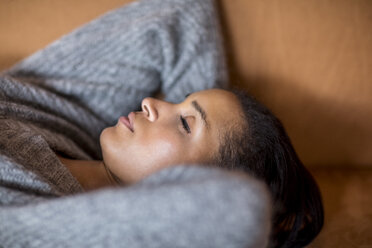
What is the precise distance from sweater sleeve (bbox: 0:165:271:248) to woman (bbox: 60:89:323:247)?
192 mm

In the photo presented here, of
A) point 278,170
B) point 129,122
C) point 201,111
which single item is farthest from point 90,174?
point 278,170

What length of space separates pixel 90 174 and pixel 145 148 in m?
0.17

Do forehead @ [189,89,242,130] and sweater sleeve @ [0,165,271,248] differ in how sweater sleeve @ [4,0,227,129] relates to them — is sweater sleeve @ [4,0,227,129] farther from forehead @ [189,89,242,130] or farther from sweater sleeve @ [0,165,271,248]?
sweater sleeve @ [0,165,271,248]

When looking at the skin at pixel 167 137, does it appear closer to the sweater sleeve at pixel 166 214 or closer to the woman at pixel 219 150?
the woman at pixel 219 150

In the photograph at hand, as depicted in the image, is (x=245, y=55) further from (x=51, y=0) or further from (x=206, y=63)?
(x=51, y=0)

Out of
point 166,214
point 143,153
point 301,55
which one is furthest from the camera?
point 301,55

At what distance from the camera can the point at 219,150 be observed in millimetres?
637

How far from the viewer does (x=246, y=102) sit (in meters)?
0.73

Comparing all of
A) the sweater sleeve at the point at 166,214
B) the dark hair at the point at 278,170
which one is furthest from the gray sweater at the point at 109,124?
the dark hair at the point at 278,170

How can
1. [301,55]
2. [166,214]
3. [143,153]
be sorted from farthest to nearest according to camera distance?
[301,55] → [143,153] → [166,214]

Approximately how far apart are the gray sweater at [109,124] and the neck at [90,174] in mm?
55

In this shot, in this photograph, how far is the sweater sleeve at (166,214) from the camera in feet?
1.26

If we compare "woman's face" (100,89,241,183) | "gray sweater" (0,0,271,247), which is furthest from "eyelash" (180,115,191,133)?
"gray sweater" (0,0,271,247)

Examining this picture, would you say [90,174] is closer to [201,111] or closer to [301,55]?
[201,111]
